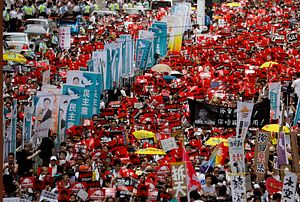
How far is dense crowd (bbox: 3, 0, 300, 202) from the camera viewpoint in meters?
22.6

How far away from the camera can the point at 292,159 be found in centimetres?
2434

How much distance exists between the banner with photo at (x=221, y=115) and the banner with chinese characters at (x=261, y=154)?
11.5ft

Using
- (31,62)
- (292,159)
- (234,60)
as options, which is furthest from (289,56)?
(292,159)

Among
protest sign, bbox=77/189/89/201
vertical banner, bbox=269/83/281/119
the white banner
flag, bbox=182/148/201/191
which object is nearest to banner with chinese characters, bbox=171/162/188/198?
flag, bbox=182/148/201/191

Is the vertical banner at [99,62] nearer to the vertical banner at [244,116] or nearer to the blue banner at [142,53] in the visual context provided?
the blue banner at [142,53]

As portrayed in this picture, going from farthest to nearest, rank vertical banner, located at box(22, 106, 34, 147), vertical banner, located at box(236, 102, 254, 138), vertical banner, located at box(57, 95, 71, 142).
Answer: vertical banner, located at box(57, 95, 71, 142) → vertical banner, located at box(22, 106, 34, 147) → vertical banner, located at box(236, 102, 254, 138)

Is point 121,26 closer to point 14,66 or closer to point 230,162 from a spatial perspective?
point 14,66

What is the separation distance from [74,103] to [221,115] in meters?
3.97

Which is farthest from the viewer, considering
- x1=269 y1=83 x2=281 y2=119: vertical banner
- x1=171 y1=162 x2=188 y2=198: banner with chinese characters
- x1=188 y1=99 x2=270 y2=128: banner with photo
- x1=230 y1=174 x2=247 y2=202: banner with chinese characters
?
x1=269 y1=83 x2=281 y2=119: vertical banner

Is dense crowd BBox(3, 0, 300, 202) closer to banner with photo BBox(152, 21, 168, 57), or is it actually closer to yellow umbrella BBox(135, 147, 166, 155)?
yellow umbrella BBox(135, 147, 166, 155)

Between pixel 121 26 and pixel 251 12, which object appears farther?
pixel 251 12

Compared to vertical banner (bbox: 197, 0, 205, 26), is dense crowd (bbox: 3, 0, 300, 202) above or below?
above

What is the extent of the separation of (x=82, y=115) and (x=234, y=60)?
12.3m

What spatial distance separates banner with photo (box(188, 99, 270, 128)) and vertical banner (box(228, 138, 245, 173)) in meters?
4.98
